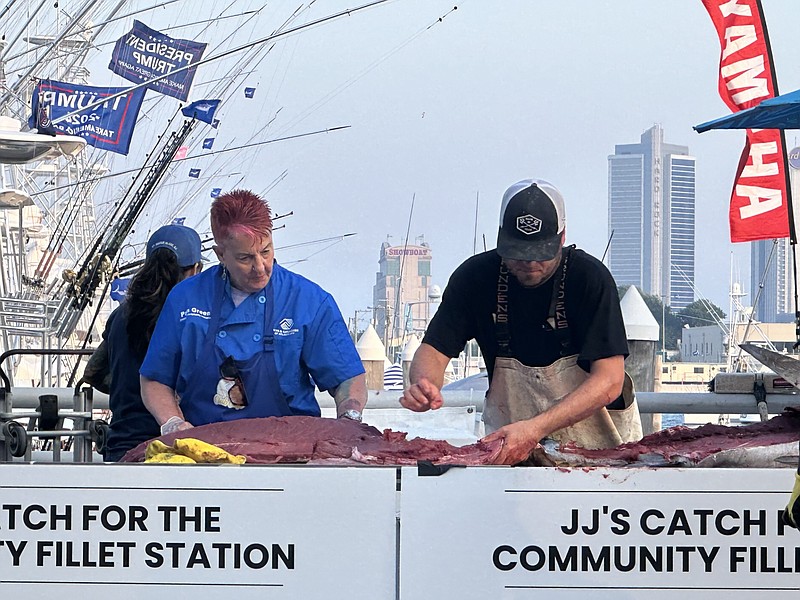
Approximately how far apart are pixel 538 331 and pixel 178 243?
1477mm

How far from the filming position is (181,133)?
24.2 metres

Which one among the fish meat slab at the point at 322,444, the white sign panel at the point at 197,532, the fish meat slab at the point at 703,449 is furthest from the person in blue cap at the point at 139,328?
the fish meat slab at the point at 703,449

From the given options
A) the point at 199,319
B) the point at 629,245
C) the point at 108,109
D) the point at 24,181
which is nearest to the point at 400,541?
the point at 199,319

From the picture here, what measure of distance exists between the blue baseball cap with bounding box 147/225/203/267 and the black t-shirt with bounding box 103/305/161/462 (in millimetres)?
299

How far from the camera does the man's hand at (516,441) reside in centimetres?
354

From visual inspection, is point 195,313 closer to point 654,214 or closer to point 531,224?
point 531,224

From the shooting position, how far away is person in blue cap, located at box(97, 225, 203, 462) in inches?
183

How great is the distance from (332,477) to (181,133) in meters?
22.0

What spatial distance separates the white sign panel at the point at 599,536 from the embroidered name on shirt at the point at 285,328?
1231 millimetres

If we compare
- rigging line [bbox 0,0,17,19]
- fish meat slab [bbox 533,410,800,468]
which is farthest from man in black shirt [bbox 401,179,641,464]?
rigging line [bbox 0,0,17,19]

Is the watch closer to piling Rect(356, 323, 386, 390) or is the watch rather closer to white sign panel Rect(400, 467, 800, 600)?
white sign panel Rect(400, 467, 800, 600)

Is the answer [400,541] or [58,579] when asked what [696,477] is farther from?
[58,579]

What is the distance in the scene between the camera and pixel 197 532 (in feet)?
9.96

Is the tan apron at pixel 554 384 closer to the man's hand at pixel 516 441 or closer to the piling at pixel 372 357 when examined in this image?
the man's hand at pixel 516 441
